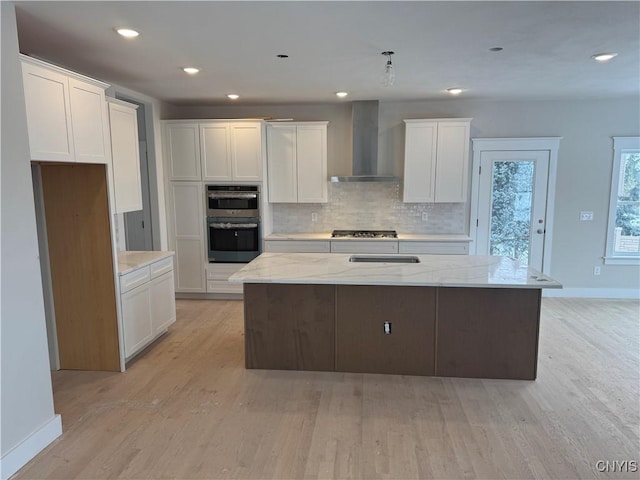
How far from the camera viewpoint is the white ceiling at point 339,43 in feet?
7.95

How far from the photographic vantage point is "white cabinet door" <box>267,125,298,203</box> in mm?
5430

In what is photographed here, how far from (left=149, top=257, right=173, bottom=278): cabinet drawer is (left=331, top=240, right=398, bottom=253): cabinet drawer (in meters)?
2.01

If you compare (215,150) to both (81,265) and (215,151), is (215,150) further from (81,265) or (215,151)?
(81,265)

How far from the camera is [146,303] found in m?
3.78

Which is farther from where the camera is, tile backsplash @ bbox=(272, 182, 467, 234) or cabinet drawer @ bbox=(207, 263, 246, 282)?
tile backsplash @ bbox=(272, 182, 467, 234)

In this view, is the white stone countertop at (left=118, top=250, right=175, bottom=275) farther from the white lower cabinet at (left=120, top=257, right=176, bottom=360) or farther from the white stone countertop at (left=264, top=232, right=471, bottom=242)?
the white stone countertop at (left=264, top=232, right=471, bottom=242)

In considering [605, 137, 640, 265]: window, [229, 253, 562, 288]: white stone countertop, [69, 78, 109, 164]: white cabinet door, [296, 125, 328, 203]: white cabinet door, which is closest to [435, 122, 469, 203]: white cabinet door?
[296, 125, 328, 203]: white cabinet door

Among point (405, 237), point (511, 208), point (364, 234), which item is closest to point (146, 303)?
point (364, 234)

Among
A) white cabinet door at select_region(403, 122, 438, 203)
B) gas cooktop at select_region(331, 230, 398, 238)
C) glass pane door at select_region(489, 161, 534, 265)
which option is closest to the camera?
white cabinet door at select_region(403, 122, 438, 203)

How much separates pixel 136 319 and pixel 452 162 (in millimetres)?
4030

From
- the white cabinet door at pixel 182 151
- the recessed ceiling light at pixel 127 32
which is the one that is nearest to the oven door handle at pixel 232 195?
the white cabinet door at pixel 182 151

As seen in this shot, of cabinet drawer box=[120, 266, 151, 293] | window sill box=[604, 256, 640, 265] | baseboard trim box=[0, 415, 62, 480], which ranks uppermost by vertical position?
cabinet drawer box=[120, 266, 151, 293]

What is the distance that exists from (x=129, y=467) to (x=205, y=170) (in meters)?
3.71

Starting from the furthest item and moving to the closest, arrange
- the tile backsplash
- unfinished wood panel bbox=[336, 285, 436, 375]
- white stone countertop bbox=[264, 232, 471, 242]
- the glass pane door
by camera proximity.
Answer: the tile backsplash → the glass pane door → white stone countertop bbox=[264, 232, 471, 242] → unfinished wood panel bbox=[336, 285, 436, 375]
